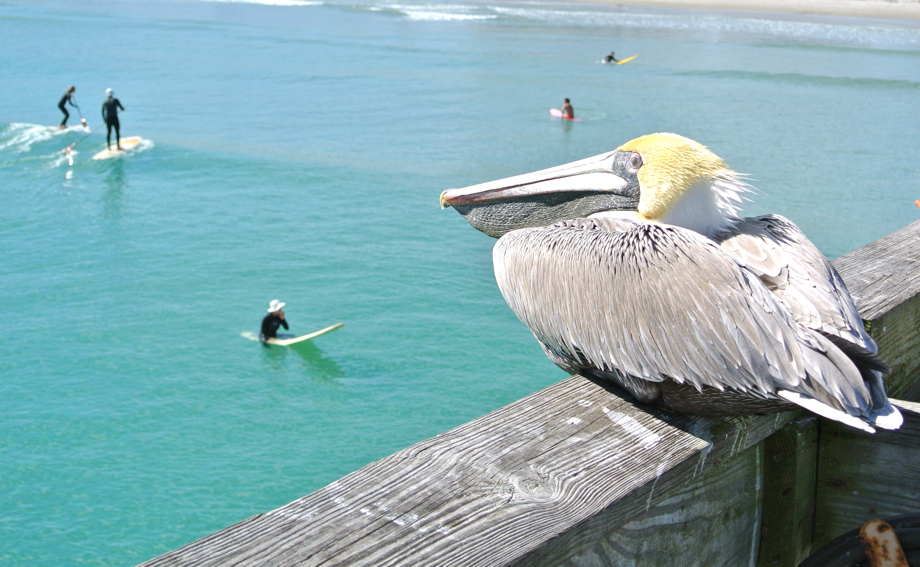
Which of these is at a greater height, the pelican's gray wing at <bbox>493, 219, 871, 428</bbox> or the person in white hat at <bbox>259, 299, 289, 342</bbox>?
the pelican's gray wing at <bbox>493, 219, 871, 428</bbox>

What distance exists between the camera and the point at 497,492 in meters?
1.52

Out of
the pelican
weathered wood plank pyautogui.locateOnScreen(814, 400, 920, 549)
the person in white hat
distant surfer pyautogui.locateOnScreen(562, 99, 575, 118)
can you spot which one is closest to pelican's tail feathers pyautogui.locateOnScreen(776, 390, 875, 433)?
the pelican

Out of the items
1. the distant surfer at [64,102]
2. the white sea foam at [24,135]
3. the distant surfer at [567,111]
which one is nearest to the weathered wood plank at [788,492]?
the distant surfer at [567,111]

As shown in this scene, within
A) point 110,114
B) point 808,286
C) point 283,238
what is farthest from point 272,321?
point 110,114

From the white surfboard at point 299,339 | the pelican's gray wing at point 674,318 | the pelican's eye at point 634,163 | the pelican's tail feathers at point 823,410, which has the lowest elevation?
the white surfboard at point 299,339

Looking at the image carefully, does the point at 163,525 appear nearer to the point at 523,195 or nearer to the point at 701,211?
the point at 523,195

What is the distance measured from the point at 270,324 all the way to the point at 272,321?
0.05m

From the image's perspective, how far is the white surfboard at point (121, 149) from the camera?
20.4 metres

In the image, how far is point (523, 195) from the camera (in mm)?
3170

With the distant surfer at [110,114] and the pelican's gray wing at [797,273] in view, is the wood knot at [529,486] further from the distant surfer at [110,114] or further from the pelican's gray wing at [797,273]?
the distant surfer at [110,114]

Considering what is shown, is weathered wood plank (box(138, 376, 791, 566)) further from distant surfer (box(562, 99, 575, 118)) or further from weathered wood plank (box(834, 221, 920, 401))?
distant surfer (box(562, 99, 575, 118))

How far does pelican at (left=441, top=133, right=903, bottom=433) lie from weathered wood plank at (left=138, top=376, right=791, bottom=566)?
161 millimetres

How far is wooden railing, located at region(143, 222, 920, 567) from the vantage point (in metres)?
1.35

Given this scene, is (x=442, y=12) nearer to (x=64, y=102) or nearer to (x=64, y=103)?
(x=64, y=103)
